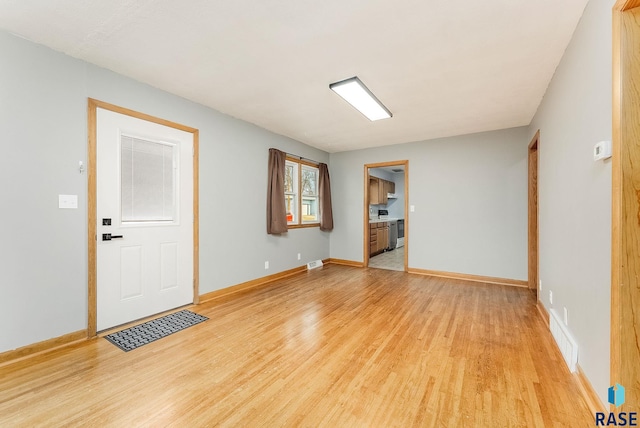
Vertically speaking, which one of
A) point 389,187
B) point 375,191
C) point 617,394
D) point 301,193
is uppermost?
point 389,187

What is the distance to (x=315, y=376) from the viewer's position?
192cm

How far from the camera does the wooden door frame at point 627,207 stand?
125 cm

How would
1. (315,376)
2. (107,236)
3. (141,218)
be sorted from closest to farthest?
(315,376), (107,236), (141,218)

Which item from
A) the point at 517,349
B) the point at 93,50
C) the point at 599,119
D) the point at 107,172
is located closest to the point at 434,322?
the point at 517,349

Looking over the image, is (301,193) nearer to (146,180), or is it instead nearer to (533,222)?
(146,180)

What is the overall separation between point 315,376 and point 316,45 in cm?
257

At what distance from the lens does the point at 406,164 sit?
5.21 meters

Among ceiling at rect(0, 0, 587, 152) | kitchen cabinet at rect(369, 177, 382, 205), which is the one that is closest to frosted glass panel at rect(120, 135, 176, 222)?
ceiling at rect(0, 0, 587, 152)

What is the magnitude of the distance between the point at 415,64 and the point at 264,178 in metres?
2.80

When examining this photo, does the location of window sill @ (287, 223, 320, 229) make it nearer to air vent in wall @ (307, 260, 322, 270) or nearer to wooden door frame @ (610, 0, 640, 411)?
air vent in wall @ (307, 260, 322, 270)

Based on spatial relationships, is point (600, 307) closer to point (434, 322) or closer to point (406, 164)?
point (434, 322)

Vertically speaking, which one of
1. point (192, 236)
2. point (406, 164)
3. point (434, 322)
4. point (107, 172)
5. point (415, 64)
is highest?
point (415, 64)

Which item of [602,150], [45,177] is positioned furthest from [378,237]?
[45,177]

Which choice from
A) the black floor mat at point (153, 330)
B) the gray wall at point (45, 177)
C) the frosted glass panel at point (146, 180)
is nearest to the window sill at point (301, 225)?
the frosted glass panel at point (146, 180)
